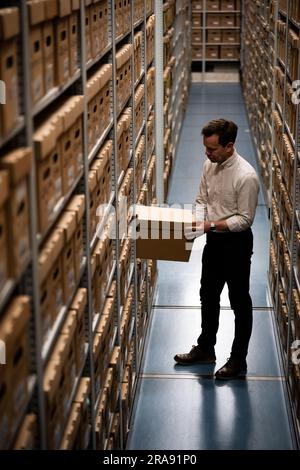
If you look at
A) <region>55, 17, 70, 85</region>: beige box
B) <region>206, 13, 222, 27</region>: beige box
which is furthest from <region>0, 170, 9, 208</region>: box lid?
<region>206, 13, 222, 27</region>: beige box

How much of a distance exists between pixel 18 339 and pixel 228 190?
2.85 metres

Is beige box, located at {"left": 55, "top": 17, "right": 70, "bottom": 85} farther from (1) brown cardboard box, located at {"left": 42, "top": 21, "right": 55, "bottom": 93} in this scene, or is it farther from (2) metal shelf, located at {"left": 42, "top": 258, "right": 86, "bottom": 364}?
(2) metal shelf, located at {"left": 42, "top": 258, "right": 86, "bottom": 364}

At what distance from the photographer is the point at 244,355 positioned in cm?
541

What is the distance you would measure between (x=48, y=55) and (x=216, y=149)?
233 cm

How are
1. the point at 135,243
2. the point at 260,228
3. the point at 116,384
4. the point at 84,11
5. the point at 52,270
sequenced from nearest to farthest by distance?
1. the point at 52,270
2. the point at 84,11
3. the point at 116,384
4. the point at 135,243
5. the point at 260,228

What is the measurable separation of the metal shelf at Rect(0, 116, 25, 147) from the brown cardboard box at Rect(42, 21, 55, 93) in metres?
0.37

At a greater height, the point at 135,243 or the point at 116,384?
the point at 135,243

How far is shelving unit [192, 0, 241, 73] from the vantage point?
61.9 feet

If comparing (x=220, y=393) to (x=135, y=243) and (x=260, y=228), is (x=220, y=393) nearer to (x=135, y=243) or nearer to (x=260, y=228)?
(x=135, y=243)

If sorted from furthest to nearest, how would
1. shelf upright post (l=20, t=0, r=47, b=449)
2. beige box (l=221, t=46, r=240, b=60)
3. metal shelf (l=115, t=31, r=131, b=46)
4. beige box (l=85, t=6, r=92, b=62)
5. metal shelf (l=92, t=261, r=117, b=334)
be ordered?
beige box (l=221, t=46, r=240, b=60) → metal shelf (l=115, t=31, r=131, b=46) → metal shelf (l=92, t=261, r=117, b=334) → beige box (l=85, t=6, r=92, b=62) → shelf upright post (l=20, t=0, r=47, b=449)

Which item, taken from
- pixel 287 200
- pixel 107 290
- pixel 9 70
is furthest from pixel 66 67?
pixel 287 200

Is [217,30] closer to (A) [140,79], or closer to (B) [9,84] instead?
(A) [140,79]

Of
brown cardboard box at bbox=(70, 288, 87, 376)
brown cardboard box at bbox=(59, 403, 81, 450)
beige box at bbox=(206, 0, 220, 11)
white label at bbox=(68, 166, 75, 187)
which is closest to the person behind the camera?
brown cardboard box at bbox=(59, 403, 81, 450)

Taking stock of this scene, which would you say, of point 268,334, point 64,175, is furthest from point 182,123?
point 64,175
